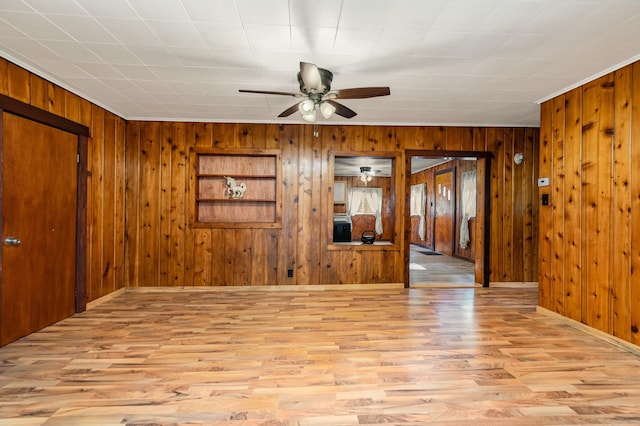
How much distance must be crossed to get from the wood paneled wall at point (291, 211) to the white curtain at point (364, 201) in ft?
19.6

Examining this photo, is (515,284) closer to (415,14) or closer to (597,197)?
(597,197)

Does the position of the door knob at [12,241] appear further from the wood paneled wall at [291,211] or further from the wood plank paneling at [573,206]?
the wood plank paneling at [573,206]

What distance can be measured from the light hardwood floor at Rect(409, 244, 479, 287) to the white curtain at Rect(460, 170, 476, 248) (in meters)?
0.56

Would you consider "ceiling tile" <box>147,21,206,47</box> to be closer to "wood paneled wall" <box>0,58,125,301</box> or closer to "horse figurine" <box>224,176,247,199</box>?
"wood paneled wall" <box>0,58,125,301</box>

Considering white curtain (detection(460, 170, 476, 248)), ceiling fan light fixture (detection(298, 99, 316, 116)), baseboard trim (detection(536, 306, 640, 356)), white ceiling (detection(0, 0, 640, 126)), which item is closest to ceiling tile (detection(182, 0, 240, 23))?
white ceiling (detection(0, 0, 640, 126))

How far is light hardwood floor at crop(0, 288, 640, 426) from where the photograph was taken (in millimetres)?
1931

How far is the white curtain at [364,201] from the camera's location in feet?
36.1

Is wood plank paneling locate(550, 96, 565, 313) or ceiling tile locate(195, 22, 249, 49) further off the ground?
ceiling tile locate(195, 22, 249, 49)

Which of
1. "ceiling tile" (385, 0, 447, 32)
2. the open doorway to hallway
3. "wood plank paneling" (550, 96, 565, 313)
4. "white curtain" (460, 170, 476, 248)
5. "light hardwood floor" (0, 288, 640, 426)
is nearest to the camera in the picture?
"light hardwood floor" (0, 288, 640, 426)

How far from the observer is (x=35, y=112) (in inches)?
121

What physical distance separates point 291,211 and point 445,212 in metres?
5.58

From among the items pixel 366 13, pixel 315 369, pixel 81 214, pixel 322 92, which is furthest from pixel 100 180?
pixel 366 13

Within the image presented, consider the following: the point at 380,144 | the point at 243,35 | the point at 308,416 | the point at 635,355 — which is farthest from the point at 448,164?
the point at 308,416

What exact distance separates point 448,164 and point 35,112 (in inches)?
329
